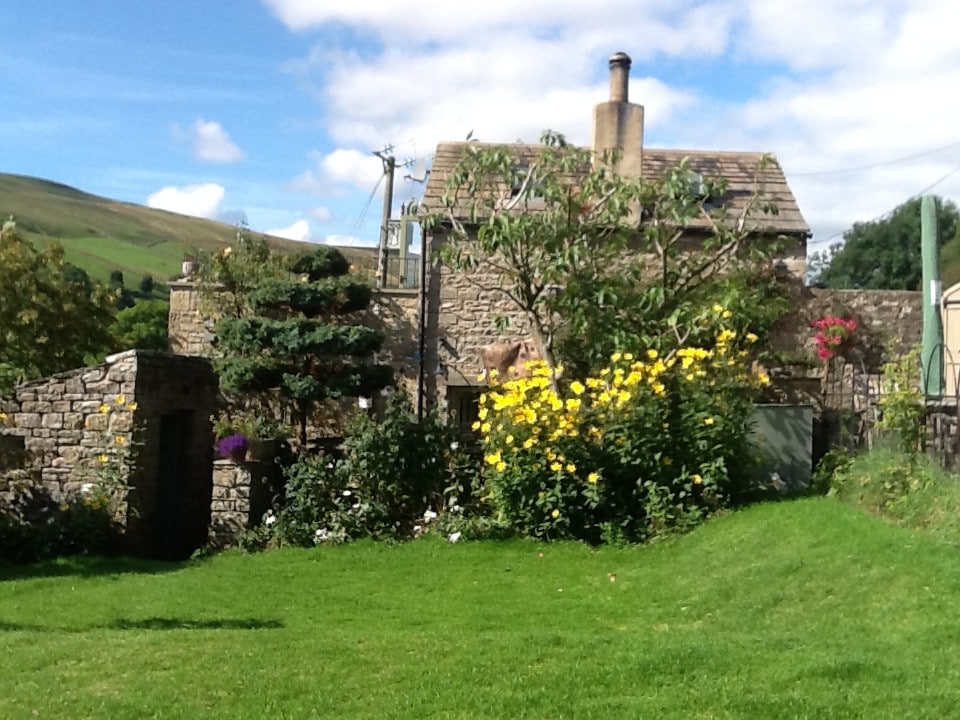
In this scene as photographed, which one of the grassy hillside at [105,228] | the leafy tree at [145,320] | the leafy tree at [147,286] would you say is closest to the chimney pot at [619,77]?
the leafy tree at [145,320]

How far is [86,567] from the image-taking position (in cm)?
1100

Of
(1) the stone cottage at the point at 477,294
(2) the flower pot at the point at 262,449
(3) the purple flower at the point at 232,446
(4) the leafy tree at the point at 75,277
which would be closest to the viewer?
(3) the purple flower at the point at 232,446

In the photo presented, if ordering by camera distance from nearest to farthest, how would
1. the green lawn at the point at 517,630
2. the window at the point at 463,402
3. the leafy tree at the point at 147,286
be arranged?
1. the green lawn at the point at 517,630
2. the window at the point at 463,402
3. the leafy tree at the point at 147,286

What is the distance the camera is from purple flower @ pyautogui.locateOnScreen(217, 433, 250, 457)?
12.1m

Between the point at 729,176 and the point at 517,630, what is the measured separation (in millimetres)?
12544

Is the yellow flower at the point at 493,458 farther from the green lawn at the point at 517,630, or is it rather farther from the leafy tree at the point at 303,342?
the leafy tree at the point at 303,342

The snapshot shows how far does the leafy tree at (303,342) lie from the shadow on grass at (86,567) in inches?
108

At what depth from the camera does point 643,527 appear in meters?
10.7

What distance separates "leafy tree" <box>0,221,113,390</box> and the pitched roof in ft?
22.3

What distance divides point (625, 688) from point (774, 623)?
2393 mm

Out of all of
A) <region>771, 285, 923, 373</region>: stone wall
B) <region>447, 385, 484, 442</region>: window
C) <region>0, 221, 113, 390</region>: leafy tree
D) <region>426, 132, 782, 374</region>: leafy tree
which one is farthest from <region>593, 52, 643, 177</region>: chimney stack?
<region>0, 221, 113, 390</region>: leafy tree

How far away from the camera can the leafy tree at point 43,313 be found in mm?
16500

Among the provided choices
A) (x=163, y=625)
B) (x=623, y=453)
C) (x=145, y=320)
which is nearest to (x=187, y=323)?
(x=623, y=453)

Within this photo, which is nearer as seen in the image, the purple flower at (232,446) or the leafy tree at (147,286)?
the purple flower at (232,446)
